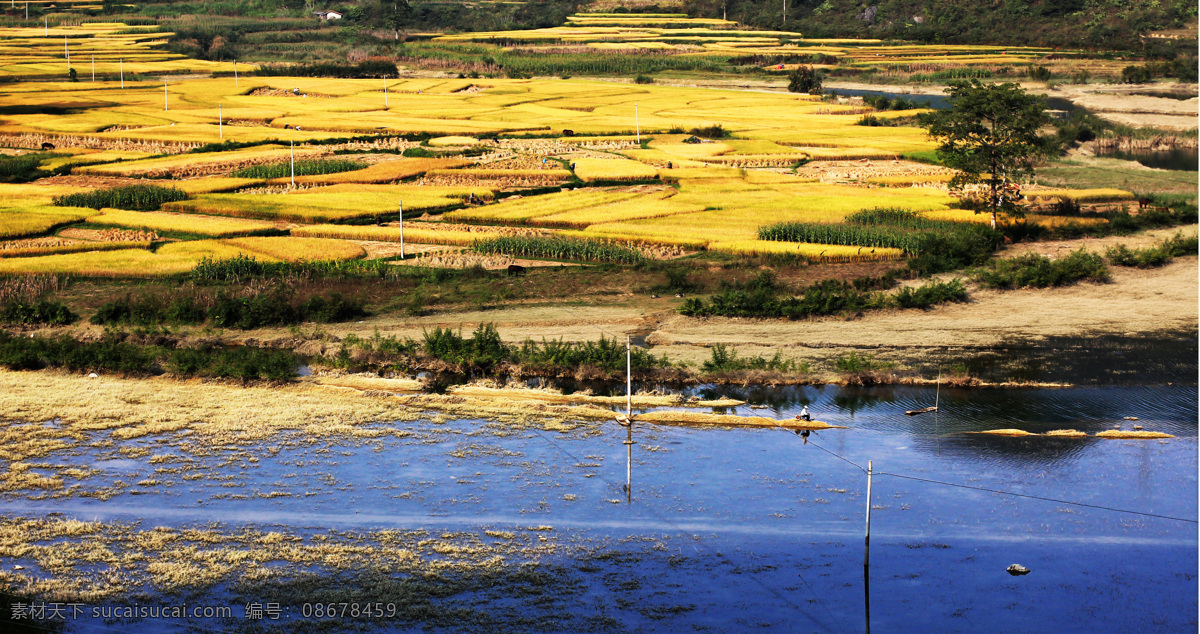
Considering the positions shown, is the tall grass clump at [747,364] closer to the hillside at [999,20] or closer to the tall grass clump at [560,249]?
the tall grass clump at [560,249]

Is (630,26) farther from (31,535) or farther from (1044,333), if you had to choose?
(31,535)

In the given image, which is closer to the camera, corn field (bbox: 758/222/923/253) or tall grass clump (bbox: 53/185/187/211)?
corn field (bbox: 758/222/923/253)

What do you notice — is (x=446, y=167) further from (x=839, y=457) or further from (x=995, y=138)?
(x=839, y=457)

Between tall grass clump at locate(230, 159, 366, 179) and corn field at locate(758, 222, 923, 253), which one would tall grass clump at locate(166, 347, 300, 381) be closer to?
corn field at locate(758, 222, 923, 253)

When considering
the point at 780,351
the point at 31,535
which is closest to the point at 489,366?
the point at 780,351

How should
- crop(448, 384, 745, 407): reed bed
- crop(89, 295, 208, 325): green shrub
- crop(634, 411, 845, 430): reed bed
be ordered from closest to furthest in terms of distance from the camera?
crop(634, 411, 845, 430): reed bed → crop(448, 384, 745, 407): reed bed → crop(89, 295, 208, 325): green shrub

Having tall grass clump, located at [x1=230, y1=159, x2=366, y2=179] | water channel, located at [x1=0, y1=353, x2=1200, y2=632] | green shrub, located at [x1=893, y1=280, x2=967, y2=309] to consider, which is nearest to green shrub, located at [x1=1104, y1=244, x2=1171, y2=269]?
green shrub, located at [x1=893, y1=280, x2=967, y2=309]

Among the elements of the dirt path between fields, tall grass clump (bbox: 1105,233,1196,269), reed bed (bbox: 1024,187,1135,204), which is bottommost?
the dirt path between fields
